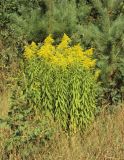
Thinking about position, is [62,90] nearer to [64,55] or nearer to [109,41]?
[64,55]

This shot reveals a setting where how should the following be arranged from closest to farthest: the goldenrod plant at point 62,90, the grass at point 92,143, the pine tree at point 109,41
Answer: the grass at point 92,143, the goldenrod plant at point 62,90, the pine tree at point 109,41

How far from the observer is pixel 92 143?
236 inches

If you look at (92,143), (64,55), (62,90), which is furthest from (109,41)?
(92,143)

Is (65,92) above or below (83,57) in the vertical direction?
below

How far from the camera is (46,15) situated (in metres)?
8.79

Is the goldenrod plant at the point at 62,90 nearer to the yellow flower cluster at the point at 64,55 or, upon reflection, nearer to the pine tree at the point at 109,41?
the yellow flower cluster at the point at 64,55

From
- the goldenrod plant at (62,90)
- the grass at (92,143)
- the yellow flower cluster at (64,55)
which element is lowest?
the grass at (92,143)

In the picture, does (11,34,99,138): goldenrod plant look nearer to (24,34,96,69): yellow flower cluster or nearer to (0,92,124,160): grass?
(24,34,96,69): yellow flower cluster

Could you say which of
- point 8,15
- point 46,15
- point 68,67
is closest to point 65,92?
point 68,67

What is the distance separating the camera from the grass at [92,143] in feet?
18.2

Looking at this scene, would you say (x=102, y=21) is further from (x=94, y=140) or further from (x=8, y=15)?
(x=8, y=15)

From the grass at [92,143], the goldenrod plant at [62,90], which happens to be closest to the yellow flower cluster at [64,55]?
the goldenrod plant at [62,90]

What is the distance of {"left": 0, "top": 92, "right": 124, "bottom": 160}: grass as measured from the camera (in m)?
5.56

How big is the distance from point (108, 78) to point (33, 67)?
5.08ft
